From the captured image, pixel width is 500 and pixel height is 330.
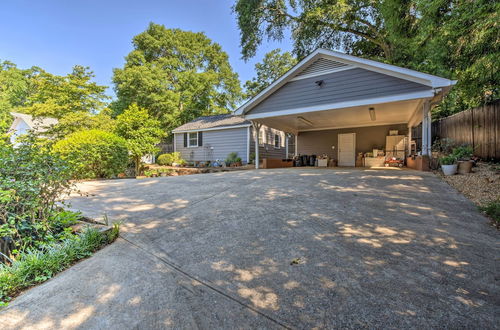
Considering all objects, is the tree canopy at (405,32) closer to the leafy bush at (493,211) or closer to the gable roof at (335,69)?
the gable roof at (335,69)

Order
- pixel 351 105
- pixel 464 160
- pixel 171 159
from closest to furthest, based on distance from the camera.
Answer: pixel 464 160
pixel 351 105
pixel 171 159

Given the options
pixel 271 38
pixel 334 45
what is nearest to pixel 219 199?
pixel 271 38

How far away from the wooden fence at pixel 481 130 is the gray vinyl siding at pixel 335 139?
2.39 m

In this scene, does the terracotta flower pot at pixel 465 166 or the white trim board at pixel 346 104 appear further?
the white trim board at pixel 346 104

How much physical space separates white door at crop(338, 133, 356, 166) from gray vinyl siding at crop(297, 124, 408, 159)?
194mm

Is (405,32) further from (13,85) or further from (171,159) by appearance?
(13,85)

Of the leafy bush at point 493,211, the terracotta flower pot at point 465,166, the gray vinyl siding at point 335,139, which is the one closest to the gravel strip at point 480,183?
the terracotta flower pot at point 465,166

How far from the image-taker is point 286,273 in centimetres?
192

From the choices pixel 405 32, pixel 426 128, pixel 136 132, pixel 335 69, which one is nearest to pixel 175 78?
pixel 136 132

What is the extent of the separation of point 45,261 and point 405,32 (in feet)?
44.5

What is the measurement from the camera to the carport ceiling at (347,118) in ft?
26.4

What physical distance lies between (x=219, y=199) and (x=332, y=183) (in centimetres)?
281

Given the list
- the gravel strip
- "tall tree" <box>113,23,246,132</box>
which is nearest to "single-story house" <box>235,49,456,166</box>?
the gravel strip

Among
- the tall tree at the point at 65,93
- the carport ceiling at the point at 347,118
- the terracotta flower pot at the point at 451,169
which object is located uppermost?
the tall tree at the point at 65,93
